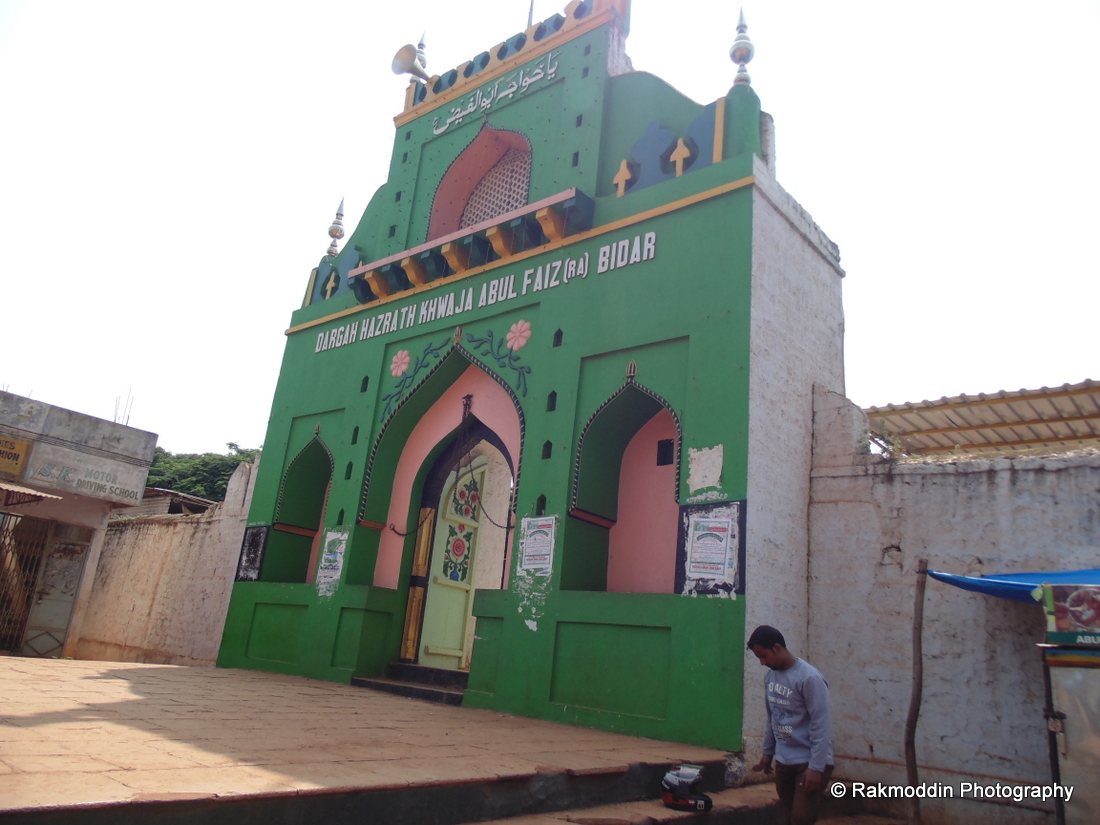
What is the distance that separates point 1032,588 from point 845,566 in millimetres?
1769

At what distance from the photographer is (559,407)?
7.85 meters

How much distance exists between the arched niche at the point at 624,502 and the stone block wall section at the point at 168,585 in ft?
21.5

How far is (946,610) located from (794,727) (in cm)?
275

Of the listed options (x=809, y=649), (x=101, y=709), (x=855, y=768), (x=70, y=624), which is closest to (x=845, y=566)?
(x=809, y=649)

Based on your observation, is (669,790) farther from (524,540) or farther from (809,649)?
(524,540)

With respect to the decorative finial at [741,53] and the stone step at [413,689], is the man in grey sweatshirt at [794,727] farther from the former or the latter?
the decorative finial at [741,53]

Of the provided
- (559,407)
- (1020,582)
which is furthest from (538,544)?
(1020,582)

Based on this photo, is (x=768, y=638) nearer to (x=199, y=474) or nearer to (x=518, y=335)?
(x=518, y=335)

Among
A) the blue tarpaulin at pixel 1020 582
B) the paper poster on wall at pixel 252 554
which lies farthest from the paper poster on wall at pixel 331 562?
the blue tarpaulin at pixel 1020 582

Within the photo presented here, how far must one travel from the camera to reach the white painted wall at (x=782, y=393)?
20.7ft

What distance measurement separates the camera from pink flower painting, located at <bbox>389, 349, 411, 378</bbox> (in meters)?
9.88

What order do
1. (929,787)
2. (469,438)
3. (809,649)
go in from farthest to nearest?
(469,438) < (809,649) < (929,787)

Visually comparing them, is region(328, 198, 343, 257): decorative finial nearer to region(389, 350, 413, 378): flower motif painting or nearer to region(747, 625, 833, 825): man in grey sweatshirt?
region(389, 350, 413, 378): flower motif painting

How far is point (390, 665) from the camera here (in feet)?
29.4
